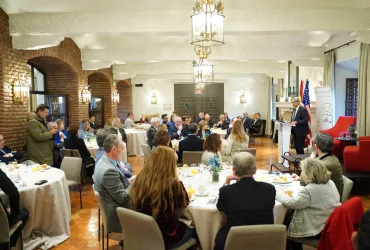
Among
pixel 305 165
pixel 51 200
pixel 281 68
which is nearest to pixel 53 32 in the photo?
pixel 51 200

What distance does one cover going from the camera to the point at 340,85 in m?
9.53

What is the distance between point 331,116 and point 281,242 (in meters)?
7.55

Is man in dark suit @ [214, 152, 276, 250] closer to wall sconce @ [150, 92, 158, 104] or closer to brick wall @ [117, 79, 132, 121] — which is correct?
brick wall @ [117, 79, 132, 121]

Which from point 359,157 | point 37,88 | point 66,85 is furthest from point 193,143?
point 37,88

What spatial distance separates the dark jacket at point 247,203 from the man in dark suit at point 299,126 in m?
5.78

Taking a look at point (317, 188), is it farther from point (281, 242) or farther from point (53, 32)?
point (53, 32)

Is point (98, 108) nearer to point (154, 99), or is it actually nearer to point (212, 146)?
point (154, 99)

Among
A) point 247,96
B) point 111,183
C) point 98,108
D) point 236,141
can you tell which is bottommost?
point 111,183

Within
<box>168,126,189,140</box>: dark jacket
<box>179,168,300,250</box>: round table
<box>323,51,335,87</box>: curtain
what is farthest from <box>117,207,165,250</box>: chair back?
<box>323,51,335,87</box>: curtain

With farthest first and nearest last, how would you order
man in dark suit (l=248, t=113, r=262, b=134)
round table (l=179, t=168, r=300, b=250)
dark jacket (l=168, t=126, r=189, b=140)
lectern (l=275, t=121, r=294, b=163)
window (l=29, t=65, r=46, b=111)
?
man in dark suit (l=248, t=113, r=262, b=134) < window (l=29, t=65, r=46, b=111) < dark jacket (l=168, t=126, r=189, b=140) < lectern (l=275, t=121, r=294, b=163) < round table (l=179, t=168, r=300, b=250)

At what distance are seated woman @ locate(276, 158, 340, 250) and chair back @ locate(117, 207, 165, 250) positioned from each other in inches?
45.4

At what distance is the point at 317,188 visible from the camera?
2895 mm

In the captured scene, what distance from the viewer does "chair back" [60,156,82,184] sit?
17.4 feet

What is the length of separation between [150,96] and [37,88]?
9.89m
